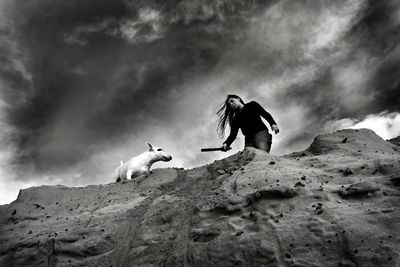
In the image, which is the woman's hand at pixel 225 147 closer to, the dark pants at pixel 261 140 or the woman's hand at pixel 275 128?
the dark pants at pixel 261 140

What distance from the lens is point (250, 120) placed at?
27.2 ft

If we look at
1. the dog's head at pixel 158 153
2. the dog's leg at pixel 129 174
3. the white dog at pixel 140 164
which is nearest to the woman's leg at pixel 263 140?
the white dog at pixel 140 164

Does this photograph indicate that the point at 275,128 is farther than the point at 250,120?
No

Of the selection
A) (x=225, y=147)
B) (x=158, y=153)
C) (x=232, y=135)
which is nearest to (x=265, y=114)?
(x=232, y=135)

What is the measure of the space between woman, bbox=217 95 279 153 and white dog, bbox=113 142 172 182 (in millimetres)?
3289

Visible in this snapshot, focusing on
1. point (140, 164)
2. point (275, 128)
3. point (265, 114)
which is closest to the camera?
point (275, 128)

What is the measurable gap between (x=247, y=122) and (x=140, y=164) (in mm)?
4447

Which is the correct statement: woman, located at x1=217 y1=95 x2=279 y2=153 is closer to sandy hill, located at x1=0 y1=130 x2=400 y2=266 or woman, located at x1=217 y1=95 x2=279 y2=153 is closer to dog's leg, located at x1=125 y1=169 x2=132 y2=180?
sandy hill, located at x1=0 y1=130 x2=400 y2=266

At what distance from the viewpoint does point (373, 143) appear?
6.39m

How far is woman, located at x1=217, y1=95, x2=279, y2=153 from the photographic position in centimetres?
805

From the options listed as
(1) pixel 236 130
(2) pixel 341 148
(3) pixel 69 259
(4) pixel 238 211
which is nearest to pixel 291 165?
(2) pixel 341 148

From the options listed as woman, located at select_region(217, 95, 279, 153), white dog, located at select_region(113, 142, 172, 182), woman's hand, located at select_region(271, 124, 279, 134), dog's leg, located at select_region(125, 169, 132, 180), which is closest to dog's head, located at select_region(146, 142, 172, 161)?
white dog, located at select_region(113, 142, 172, 182)

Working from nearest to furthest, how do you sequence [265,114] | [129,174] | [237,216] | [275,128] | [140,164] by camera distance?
[237,216] < [275,128] < [265,114] < [129,174] < [140,164]

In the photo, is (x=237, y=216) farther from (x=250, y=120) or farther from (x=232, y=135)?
(x=232, y=135)
